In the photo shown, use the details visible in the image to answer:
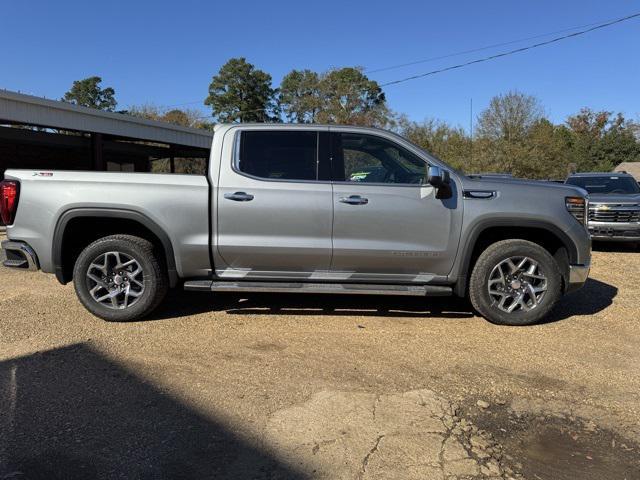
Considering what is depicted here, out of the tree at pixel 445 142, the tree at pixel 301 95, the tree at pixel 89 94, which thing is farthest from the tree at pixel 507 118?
the tree at pixel 89 94

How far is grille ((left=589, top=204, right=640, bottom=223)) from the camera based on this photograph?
10.6m

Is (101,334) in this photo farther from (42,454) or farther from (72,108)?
(72,108)

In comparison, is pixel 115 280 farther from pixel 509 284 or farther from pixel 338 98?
pixel 338 98

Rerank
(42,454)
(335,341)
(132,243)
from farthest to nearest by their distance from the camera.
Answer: (132,243) < (335,341) < (42,454)

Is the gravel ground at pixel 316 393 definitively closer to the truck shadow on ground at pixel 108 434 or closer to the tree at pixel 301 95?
the truck shadow on ground at pixel 108 434

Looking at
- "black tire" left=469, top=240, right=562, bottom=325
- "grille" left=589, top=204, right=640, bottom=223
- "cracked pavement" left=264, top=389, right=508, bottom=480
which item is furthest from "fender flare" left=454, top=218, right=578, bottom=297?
"grille" left=589, top=204, right=640, bottom=223

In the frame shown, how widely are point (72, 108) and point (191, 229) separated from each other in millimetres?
15558

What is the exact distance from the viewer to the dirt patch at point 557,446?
9.61 feet

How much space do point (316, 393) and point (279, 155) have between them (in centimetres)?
252

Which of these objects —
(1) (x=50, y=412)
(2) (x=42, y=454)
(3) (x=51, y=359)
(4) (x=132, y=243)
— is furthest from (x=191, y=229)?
(2) (x=42, y=454)

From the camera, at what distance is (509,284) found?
5.30m

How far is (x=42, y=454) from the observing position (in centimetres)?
298

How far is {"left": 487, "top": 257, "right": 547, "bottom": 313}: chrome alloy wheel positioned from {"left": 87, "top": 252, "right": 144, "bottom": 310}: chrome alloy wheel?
3.54 metres

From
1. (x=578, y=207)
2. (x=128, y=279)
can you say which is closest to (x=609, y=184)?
(x=578, y=207)
